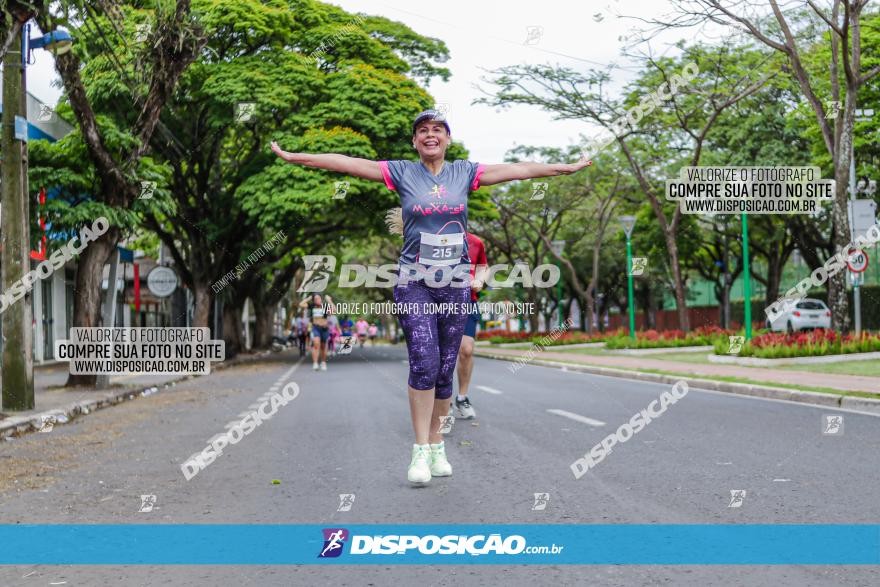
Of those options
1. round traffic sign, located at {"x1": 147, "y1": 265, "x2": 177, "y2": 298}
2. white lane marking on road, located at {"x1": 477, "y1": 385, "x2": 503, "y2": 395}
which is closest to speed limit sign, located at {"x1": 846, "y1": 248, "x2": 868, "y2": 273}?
white lane marking on road, located at {"x1": 477, "y1": 385, "x2": 503, "y2": 395}

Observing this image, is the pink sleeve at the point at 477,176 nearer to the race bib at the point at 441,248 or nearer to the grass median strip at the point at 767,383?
the race bib at the point at 441,248

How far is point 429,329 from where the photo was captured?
5.32 meters

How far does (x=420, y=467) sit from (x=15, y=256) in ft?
25.8

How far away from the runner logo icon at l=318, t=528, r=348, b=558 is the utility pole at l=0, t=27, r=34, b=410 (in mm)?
8060

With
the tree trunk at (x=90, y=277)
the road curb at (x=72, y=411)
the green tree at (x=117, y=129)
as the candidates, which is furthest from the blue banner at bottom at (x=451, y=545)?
the tree trunk at (x=90, y=277)

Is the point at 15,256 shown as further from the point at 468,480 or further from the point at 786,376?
the point at 786,376

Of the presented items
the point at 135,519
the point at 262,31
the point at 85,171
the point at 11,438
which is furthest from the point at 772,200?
the point at 135,519

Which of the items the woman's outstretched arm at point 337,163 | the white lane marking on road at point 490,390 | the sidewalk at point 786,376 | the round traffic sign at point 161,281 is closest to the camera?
the woman's outstretched arm at point 337,163

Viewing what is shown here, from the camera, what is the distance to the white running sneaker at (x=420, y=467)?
540cm

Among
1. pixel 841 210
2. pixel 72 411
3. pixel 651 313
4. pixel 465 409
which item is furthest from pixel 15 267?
pixel 651 313

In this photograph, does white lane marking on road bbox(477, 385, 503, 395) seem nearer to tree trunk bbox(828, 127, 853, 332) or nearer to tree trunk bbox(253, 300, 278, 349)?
tree trunk bbox(828, 127, 853, 332)

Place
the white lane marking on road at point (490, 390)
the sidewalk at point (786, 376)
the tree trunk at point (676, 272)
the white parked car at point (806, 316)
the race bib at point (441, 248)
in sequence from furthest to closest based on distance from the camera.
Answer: the white parked car at point (806, 316) < the tree trunk at point (676, 272) < the white lane marking on road at point (490, 390) < the sidewalk at point (786, 376) < the race bib at point (441, 248)

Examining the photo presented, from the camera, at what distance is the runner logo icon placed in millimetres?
4008

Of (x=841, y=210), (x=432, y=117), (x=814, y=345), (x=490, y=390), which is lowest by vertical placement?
(x=490, y=390)
